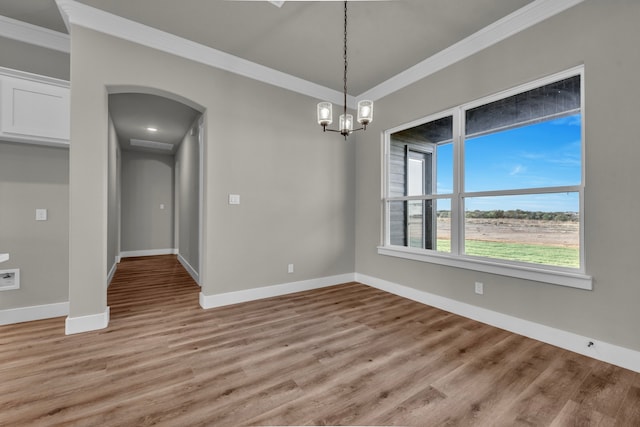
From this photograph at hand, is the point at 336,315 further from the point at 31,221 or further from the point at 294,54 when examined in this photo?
the point at 31,221

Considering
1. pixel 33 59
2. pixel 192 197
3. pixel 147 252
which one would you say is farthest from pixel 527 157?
pixel 147 252

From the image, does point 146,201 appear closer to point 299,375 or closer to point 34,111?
point 34,111

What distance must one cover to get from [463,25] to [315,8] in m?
1.54

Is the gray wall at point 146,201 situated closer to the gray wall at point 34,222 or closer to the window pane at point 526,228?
the gray wall at point 34,222

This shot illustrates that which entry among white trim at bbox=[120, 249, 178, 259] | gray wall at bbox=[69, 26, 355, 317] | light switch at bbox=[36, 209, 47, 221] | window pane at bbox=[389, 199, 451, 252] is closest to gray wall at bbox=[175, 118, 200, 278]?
gray wall at bbox=[69, 26, 355, 317]

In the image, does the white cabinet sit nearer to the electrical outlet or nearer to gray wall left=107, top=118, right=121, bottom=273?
gray wall left=107, top=118, right=121, bottom=273

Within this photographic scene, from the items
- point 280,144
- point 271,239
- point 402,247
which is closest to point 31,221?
point 271,239

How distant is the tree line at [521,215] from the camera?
8.11 feet

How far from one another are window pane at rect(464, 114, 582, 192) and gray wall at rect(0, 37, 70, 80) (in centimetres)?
466

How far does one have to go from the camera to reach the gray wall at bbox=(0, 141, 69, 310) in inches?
111

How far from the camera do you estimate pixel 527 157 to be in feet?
9.02

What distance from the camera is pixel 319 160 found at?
4.26 metres

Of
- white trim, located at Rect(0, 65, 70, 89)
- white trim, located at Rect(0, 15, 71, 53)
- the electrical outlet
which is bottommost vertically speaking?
the electrical outlet

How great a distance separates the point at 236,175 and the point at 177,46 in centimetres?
156
